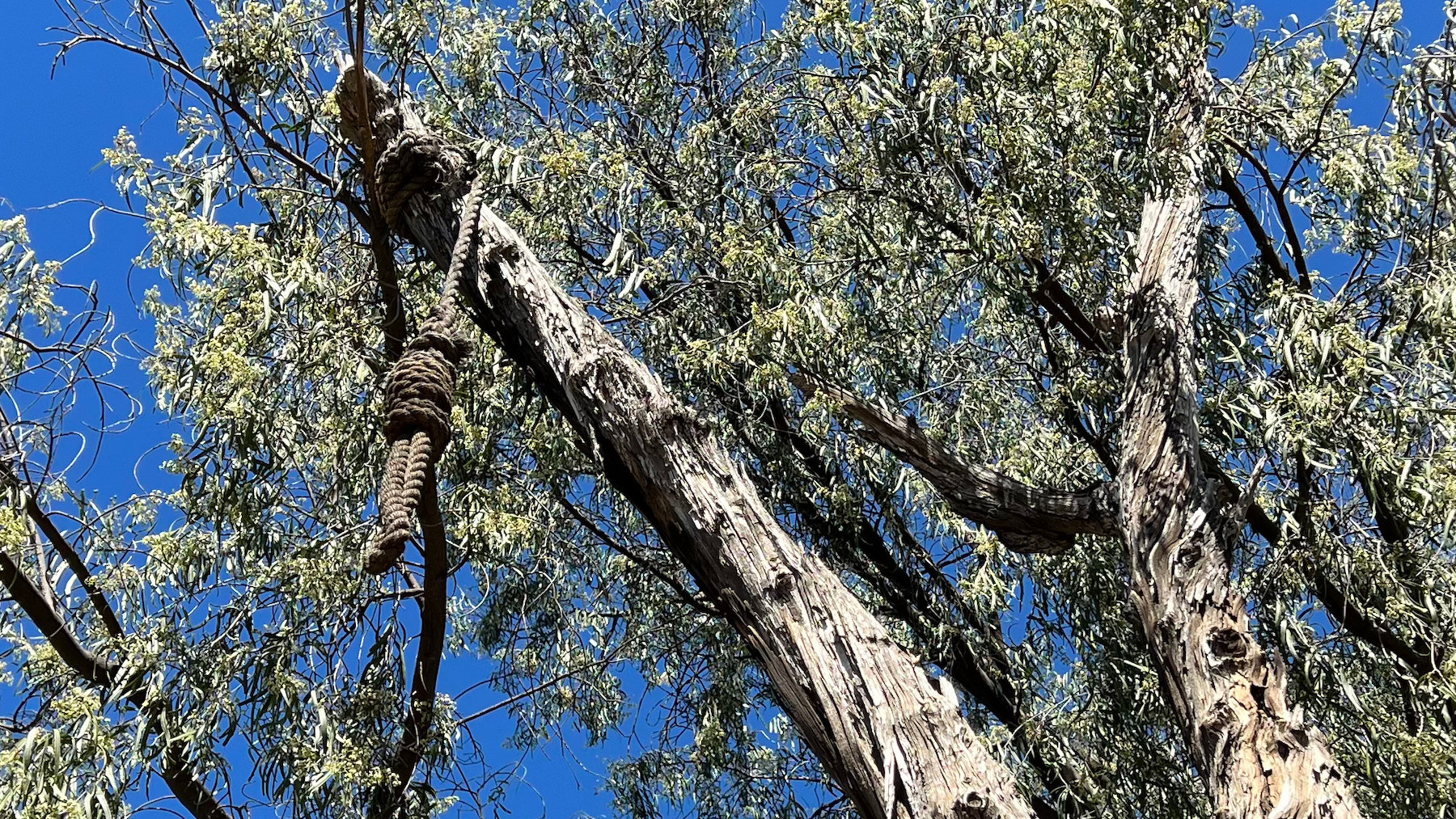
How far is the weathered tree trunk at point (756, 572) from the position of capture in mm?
2207

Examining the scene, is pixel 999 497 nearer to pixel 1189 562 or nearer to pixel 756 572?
pixel 1189 562

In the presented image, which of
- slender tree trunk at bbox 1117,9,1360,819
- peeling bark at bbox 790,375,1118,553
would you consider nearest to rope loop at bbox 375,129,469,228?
peeling bark at bbox 790,375,1118,553

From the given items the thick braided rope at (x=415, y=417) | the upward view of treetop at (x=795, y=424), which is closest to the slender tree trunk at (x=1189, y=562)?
the upward view of treetop at (x=795, y=424)

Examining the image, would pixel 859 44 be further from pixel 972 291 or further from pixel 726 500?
pixel 726 500

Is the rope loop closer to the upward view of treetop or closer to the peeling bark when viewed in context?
the upward view of treetop

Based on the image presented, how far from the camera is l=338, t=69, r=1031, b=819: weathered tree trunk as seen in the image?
86.9 inches

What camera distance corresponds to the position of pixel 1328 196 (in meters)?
4.27

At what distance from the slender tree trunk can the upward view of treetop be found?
1cm

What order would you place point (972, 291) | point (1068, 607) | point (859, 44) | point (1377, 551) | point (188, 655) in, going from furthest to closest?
point (972, 291)
point (1068, 607)
point (859, 44)
point (1377, 551)
point (188, 655)

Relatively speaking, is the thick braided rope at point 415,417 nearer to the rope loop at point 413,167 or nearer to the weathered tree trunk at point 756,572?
the weathered tree trunk at point 756,572

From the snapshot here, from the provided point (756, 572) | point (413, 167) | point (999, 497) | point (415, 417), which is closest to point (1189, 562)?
point (999, 497)

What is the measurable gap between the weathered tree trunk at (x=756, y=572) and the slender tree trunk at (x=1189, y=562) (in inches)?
25.1

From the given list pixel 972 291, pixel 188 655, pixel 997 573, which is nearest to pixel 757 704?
pixel 997 573

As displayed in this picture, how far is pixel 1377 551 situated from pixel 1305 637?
31cm
